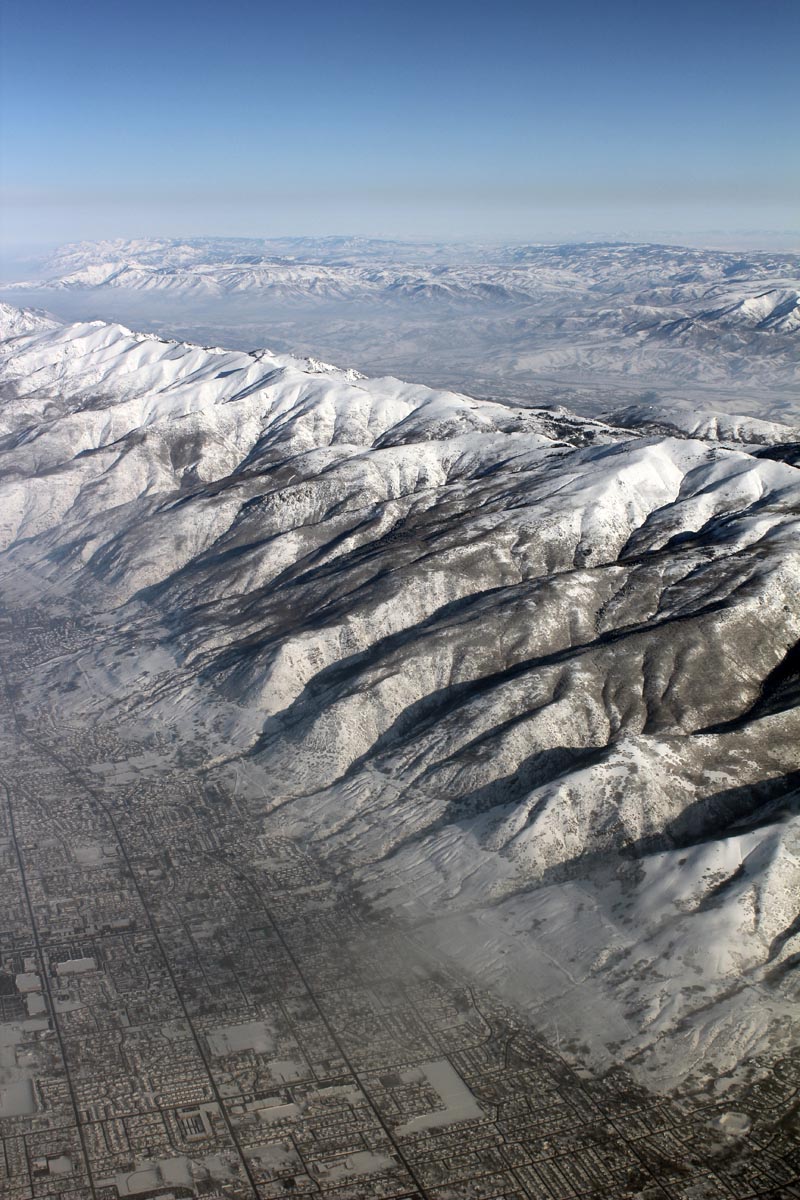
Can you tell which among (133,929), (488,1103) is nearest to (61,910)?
(133,929)

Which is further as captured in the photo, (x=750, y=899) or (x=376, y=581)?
(x=376, y=581)

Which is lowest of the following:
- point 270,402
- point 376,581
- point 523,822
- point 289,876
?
point 289,876

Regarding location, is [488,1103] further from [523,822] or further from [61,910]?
[61,910]

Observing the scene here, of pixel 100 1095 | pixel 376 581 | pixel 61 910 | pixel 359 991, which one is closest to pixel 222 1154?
pixel 100 1095

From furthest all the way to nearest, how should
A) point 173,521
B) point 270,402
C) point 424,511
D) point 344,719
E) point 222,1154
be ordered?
point 270,402 → point 173,521 → point 424,511 → point 344,719 → point 222,1154

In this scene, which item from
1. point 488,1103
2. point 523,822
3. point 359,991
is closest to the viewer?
point 488,1103

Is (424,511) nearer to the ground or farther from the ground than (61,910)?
farther from the ground

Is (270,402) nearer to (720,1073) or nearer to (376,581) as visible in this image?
(376,581)
